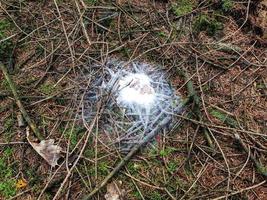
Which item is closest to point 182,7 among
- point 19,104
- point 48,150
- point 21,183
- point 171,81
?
point 171,81

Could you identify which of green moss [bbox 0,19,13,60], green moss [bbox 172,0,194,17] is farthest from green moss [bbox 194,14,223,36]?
green moss [bbox 0,19,13,60]

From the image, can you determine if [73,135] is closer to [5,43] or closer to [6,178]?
[6,178]

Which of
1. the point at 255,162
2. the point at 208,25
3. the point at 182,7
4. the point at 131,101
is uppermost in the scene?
the point at 182,7

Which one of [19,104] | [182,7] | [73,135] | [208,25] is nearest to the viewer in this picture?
[73,135]

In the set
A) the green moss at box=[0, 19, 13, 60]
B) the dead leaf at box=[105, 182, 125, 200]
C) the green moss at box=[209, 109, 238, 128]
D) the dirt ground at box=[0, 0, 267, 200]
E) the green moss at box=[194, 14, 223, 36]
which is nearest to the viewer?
the dead leaf at box=[105, 182, 125, 200]

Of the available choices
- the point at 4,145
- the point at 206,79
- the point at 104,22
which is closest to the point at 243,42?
the point at 206,79

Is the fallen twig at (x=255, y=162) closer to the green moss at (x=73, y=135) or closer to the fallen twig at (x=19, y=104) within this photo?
the green moss at (x=73, y=135)

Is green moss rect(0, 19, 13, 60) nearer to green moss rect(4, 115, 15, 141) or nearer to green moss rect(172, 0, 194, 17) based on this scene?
green moss rect(4, 115, 15, 141)

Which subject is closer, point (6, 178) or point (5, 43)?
point (6, 178)
